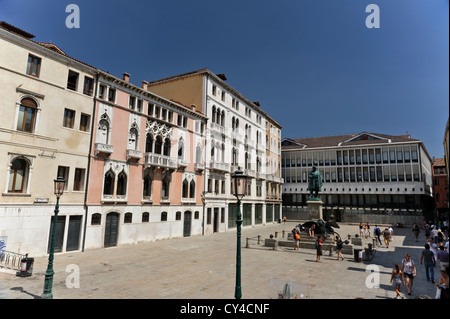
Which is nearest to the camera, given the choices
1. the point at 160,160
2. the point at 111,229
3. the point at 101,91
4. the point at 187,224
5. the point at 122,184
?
the point at 111,229

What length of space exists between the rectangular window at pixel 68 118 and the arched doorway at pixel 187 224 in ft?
48.6

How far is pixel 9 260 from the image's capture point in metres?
16.0

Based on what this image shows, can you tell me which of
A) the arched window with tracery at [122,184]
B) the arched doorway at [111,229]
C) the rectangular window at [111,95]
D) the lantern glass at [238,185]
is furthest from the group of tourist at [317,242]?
the rectangular window at [111,95]

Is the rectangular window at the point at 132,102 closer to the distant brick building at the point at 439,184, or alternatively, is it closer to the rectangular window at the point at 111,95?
the rectangular window at the point at 111,95

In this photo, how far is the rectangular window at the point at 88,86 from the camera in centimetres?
2185

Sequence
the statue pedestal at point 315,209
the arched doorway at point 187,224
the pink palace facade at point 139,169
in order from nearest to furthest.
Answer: the pink palace facade at point 139,169, the statue pedestal at point 315,209, the arched doorway at point 187,224

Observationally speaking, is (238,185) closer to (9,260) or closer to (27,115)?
(9,260)

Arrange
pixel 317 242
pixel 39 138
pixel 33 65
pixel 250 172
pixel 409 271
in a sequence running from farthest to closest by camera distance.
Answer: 1. pixel 250 172
2. pixel 33 65
3. pixel 39 138
4. pixel 317 242
5. pixel 409 271

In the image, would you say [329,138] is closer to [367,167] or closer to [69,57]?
[367,167]

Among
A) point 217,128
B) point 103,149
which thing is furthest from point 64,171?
point 217,128

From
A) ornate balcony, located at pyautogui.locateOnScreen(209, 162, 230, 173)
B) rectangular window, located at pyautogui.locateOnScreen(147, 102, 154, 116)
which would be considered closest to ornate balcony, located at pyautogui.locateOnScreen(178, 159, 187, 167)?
ornate balcony, located at pyautogui.locateOnScreen(209, 162, 230, 173)

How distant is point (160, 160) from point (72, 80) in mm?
9953

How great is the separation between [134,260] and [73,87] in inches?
548

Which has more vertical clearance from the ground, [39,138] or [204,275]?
[39,138]
